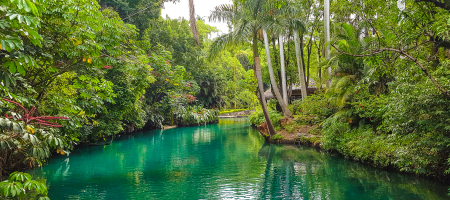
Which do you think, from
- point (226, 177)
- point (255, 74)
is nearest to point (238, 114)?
point (255, 74)

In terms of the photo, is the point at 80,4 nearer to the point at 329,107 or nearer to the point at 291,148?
the point at 291,148

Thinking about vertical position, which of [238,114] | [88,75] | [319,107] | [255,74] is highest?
[255,74]

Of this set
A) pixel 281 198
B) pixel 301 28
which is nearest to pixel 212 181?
pixel 281 198

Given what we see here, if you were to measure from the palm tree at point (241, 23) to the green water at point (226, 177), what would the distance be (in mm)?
4646

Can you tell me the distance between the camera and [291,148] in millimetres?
13945

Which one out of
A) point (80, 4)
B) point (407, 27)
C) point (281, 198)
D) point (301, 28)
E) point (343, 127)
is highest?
point (301, 28)

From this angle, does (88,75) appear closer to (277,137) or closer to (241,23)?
(241,23)

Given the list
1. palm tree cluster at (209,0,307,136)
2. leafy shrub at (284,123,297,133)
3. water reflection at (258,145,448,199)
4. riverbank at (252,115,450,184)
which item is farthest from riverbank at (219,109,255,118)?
water reflection at (258,145,448,199)

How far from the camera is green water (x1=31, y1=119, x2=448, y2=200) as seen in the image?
7.07 meters

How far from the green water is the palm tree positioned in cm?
465

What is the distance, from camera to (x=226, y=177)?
28.8 feet

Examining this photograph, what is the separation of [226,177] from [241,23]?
739 cm

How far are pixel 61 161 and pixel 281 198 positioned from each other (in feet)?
29.3

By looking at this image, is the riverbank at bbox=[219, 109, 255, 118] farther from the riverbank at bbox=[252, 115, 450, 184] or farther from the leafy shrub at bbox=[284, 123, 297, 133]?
the leafy shrub at bbox=[284, 123, 297, 133]
